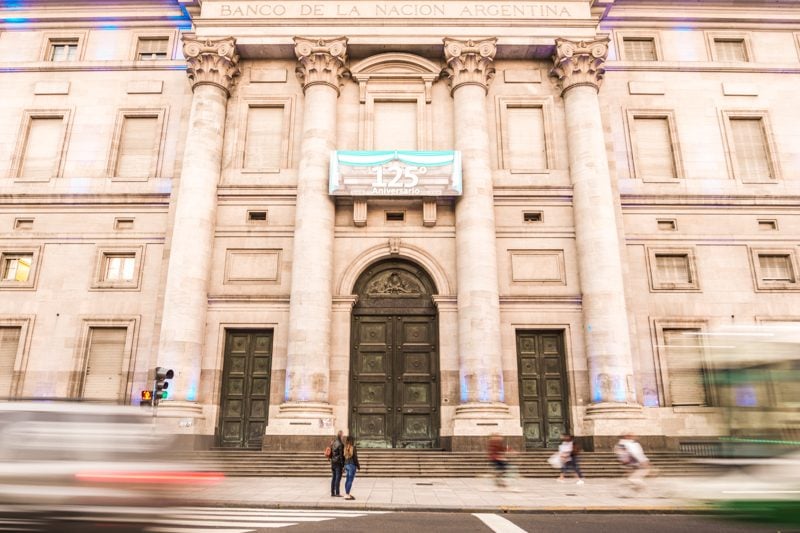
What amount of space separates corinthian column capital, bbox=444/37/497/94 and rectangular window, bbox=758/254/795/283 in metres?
14.7

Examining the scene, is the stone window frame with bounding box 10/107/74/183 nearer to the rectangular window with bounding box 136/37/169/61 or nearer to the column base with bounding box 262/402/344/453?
the rectangular window with bounding box 136/37/169/61

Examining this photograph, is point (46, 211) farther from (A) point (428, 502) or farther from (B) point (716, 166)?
(B) point (716, 166)

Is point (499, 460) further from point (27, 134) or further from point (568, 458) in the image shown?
point (27, 134)

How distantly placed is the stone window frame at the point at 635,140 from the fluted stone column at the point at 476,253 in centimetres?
694

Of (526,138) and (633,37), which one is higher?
(633,37)

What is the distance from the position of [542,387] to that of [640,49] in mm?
17952

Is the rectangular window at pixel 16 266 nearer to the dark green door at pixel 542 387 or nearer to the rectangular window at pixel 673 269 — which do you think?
the dark green door at pixel 542 387

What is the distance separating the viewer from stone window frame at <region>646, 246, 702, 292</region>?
80.7 feet

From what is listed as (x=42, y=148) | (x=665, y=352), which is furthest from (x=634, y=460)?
(x=42, y=148)

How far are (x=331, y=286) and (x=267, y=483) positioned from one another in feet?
28.4

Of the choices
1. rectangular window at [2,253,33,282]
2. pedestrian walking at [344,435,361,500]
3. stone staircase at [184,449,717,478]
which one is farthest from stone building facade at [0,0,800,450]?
pedestrian walking at [344,435,361,500]

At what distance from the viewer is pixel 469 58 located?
25266mm

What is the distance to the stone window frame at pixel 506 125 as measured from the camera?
83.0 ft

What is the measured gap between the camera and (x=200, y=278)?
75.2ft
